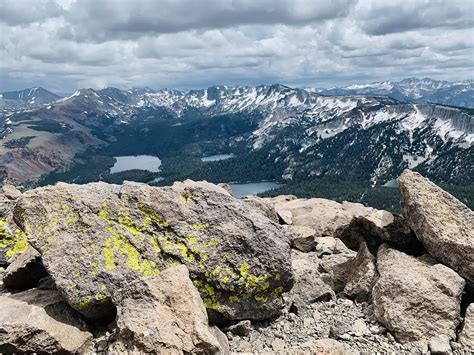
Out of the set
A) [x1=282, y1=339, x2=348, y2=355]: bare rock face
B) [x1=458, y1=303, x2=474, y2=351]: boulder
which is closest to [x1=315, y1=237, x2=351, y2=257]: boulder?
[x1=458, y1=303, x2=474, y2=351]: boulder

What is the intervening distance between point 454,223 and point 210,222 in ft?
28.5

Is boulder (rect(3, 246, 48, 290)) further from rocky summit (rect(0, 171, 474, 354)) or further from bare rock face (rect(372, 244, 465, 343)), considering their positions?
bare rock face (rect(372, 244, 465, 343))

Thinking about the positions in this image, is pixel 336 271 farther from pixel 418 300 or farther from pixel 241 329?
pixel 241 329

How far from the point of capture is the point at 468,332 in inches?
483

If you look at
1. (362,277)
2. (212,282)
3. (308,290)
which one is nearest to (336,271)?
(362,277)

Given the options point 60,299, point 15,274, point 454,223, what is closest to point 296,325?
point 454,223

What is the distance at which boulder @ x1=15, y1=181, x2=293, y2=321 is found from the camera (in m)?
12.9

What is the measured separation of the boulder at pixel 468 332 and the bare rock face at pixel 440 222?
166 cm

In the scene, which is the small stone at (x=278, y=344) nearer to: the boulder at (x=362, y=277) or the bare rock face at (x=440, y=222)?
the boulder at (x=362, y=277)

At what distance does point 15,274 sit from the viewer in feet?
50.6

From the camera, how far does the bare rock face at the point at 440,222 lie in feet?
46.4

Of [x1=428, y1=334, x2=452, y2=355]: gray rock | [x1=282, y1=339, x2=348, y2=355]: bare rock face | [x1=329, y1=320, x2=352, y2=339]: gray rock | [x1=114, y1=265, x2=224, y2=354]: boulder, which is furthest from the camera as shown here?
[x1=329, y1=320, x2=352, y2=339]: gray rock

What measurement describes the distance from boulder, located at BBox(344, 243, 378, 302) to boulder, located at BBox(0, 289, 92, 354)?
9.27 metres

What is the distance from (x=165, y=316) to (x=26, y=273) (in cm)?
680
